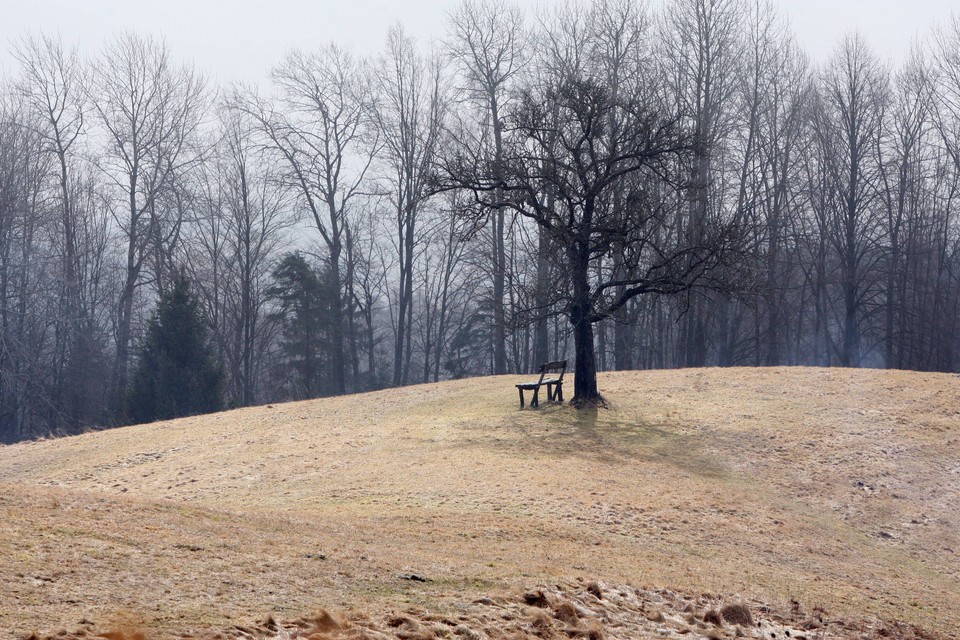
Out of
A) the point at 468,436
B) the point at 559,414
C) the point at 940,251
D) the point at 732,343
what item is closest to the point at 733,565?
the point at 468,436

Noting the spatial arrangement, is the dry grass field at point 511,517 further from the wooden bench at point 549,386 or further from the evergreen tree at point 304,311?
the evergreen tree at point 304,311

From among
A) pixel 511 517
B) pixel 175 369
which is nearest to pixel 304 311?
pixel 175 369

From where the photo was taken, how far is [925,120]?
4250cm

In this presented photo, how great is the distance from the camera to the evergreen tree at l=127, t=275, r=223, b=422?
32.7 m

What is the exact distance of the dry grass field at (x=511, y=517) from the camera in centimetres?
604

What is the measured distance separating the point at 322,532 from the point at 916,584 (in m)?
6.59

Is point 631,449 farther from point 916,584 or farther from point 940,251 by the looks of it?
point 940,251

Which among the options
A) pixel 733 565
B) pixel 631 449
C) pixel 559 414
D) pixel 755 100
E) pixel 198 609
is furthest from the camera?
pixel 755 100

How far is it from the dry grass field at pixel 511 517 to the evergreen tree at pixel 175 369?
11.2m

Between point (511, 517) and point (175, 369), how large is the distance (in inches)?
972

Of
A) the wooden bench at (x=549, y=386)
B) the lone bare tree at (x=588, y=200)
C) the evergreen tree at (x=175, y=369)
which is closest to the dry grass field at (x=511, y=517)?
the wooden bench at (x=549, y=386)

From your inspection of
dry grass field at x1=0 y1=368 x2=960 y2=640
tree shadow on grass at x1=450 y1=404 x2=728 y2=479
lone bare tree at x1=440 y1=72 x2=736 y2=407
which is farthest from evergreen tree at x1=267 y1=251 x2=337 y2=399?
tree shadow on grass at x1=450 y1=404 x2=728 y2=479

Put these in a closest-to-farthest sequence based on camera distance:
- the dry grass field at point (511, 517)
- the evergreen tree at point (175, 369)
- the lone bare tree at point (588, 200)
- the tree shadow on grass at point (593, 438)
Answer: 1. the dry grass field at point (511, 517)
2. the tree shadow on grass at point (593, 438)
3. the lone bare tree at point (588, 200)
4. the evergreen tree at point (175, 369)

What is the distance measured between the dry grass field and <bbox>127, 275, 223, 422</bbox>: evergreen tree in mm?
11207
